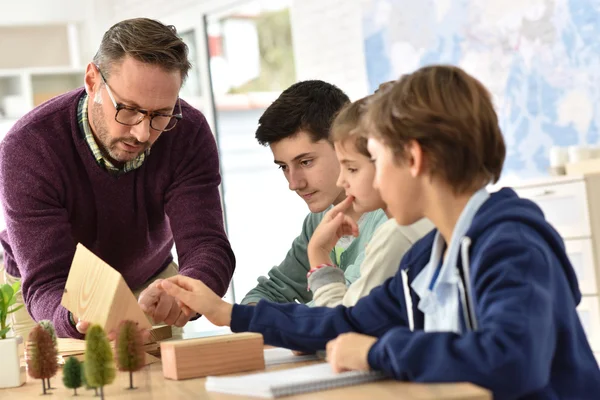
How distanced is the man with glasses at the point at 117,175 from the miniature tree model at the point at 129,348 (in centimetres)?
56

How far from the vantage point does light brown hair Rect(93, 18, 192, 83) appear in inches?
86.4

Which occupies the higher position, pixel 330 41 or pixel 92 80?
pixel 330 41

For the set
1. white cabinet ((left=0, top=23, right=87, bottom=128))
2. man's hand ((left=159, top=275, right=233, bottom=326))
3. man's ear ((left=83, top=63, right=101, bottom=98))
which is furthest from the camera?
white cabinet ((left=0, top=23, right=87, bottom=128))

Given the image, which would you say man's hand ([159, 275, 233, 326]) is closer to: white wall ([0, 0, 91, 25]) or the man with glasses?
the man with glasses

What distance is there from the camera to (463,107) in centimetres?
125

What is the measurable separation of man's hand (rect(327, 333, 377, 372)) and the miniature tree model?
1.11ft

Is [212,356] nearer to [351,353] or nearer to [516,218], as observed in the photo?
[351,353]

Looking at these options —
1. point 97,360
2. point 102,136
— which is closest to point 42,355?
point 97,360

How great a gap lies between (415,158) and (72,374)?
0.62m

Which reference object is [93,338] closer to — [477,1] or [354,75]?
[477,1]

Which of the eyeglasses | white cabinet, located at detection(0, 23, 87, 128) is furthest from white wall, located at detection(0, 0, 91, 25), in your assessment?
the eyeglasses

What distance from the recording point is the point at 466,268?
124 centimetres

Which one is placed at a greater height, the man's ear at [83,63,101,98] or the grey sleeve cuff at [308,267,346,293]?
the man's ear at [83,63,101,98]

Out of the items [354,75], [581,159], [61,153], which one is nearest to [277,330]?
[61,153]
